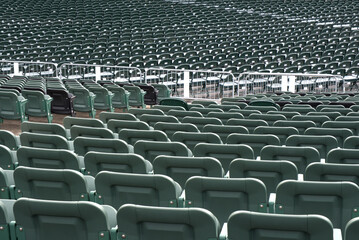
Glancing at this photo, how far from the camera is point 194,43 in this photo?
72.8 ft

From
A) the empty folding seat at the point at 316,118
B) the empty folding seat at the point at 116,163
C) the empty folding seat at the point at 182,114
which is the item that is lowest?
the empty folding seat at the point at 116,163

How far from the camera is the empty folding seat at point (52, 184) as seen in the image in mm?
4430

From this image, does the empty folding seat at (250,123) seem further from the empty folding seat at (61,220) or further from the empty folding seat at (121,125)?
the empty folding seat at (61,220)

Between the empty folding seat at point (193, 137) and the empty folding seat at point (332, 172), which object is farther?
the empty folding seat at point (193, 137)

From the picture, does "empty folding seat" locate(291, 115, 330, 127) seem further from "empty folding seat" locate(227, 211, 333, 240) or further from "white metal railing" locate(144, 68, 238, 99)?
"white metal railing" locate(144, 68, 238, 99)

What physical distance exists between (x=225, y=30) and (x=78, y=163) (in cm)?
2001

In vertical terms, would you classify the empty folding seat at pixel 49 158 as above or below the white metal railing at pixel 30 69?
below

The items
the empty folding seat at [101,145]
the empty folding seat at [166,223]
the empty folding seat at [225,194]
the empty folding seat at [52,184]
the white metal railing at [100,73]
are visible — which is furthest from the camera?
Answer: the white metal railing at [100,73]

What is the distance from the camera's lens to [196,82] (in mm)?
15742

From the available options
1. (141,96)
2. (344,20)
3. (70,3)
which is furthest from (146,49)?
(70,3)

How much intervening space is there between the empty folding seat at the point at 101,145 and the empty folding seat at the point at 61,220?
2341 mm

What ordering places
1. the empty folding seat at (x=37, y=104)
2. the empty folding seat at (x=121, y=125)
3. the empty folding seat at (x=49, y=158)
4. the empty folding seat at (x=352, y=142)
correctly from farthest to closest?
the empty folding seat at (x=37, y=104), the empty folding seat at (x=121, y=125), the empty folding seat at (x=352, y=142), the empty folding seat at (x=49, y=158)

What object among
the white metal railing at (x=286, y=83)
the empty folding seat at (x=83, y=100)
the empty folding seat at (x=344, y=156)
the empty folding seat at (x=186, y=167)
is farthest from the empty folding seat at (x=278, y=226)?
the white metal railing at (x=286, y=83)

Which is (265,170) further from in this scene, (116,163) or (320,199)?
(116,163)
